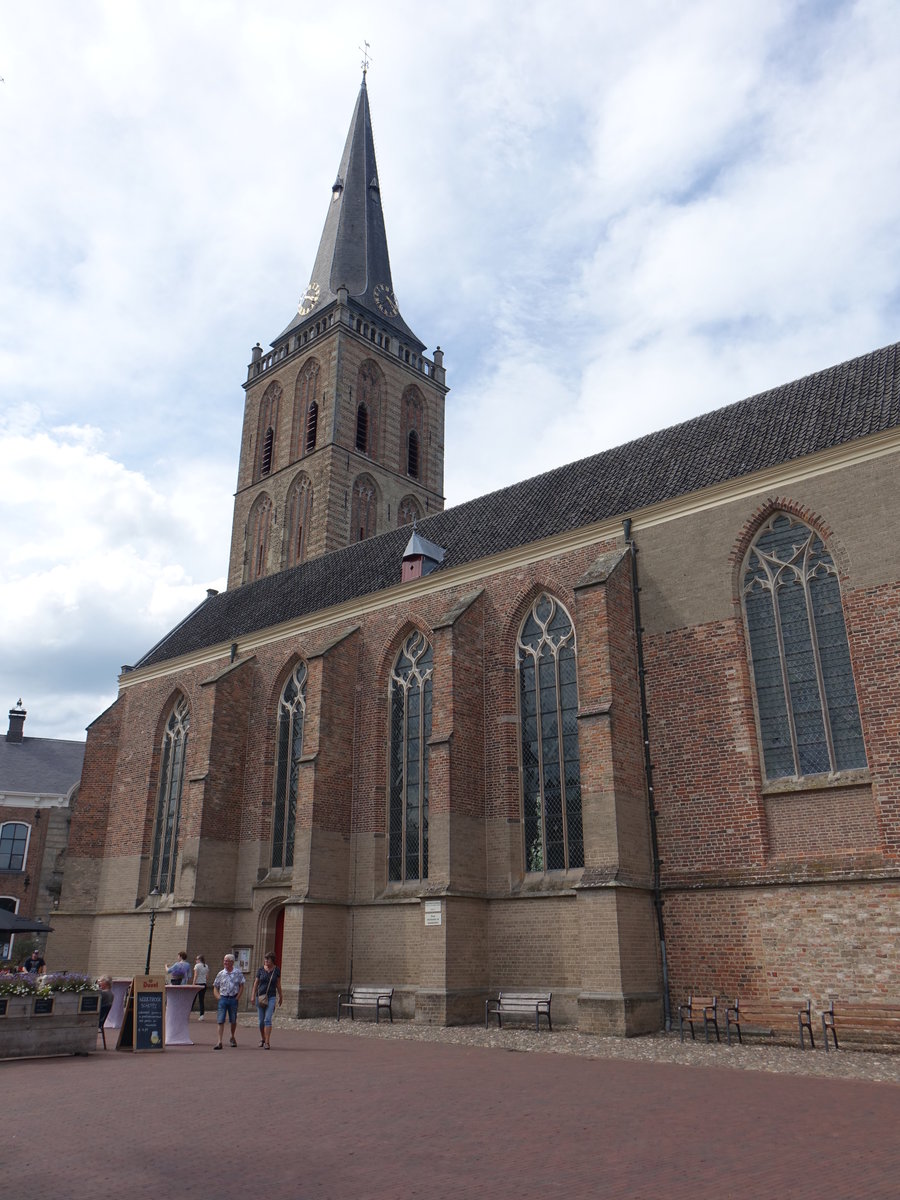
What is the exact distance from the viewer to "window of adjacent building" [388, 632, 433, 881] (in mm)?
20906

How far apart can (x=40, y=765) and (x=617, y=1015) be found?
33594mm

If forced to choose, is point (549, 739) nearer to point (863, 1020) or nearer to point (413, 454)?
point (863, 1020)

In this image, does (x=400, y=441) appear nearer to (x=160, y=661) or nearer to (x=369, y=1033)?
(x=160, y=661)

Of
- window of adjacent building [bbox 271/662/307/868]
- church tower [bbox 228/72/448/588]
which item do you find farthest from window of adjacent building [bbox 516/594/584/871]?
church tower [bbox 228/72/448/588]

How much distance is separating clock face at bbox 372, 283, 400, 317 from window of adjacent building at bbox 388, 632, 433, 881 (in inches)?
1009

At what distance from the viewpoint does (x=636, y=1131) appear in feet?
25.1

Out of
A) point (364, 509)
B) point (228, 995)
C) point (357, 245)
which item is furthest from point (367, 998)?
point (357, 245)

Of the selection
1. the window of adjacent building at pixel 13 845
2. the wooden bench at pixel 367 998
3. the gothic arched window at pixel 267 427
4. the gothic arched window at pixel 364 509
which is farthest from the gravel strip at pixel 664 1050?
the gothic arched window at pixel 267 427

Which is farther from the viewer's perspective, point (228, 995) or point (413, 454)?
point (413, 454)

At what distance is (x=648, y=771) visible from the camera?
17.2m

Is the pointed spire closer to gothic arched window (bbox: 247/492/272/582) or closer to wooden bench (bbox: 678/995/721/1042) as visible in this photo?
gothic arched window (bbox: 247/492/272/582)

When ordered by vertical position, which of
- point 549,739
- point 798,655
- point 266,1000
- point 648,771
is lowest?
point 266,1000

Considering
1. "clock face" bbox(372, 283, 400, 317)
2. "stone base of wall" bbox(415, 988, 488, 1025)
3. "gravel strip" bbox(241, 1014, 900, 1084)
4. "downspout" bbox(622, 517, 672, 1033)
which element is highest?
"clock face" bbox(372, 283, 400, 317)

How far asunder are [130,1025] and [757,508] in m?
14.1
